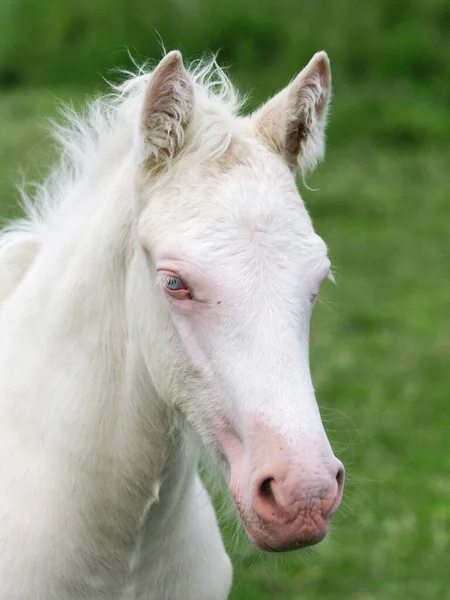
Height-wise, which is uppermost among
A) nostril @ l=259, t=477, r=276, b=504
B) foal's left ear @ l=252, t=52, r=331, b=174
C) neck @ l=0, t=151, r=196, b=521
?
foal's left ear @ l=252, t=52, r=331, b=174

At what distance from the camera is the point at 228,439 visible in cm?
247

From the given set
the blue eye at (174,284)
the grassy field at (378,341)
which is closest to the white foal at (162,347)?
the blue eye at (174,284)

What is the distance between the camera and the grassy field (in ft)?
17.0

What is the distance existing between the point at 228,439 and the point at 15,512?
732 millimetres

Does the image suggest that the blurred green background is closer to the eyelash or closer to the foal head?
the foal head

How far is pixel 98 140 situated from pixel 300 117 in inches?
25.8

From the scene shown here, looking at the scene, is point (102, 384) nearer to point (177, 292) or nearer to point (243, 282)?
point (177, 292)

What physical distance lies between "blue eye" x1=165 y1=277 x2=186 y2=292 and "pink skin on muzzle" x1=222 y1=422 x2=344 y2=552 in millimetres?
401

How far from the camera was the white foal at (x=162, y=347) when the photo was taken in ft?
7.65

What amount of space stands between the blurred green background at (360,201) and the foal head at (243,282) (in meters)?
1.67

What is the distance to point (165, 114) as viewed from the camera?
8.46 feet

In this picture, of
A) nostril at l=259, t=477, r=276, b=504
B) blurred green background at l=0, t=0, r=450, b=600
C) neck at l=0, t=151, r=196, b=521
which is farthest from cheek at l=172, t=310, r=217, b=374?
blurred green background at l=0, t=0, r=450, b=600

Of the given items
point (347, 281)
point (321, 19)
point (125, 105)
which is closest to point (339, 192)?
point (347, 281)

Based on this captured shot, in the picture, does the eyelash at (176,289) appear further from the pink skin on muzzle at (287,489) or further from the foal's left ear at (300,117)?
the foal's left ear at (300,117)
